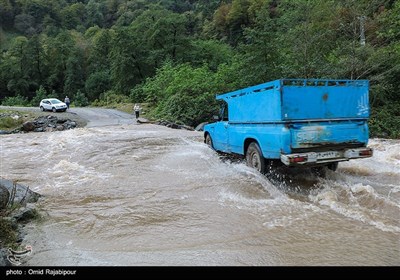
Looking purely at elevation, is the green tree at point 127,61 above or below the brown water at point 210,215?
above

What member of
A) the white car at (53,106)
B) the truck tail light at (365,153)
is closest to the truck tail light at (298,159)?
the truck tail light at (365,153)

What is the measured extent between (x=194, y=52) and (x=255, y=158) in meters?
42.3

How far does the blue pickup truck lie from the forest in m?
10.8

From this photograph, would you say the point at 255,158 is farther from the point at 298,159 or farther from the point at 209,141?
the point at 209,141

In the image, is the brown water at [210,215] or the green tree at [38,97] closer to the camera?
the brown water at [210,215]

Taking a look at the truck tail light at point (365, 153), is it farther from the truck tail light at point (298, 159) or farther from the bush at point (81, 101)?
the bush at point (81, 101)

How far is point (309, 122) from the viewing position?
7.40 m

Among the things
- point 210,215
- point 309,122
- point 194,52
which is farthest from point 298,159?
point 194,52

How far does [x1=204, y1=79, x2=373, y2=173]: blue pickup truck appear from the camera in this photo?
23.7 ft

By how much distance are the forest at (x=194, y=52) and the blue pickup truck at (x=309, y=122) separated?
423 inches

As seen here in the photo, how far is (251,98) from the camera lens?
8.64 metres

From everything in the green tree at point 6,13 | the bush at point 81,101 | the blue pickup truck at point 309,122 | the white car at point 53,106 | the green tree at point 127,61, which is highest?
the green tree at point 6,13

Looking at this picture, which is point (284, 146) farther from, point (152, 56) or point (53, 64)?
point (53, 64)

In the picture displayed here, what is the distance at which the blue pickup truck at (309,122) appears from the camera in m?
7.23
